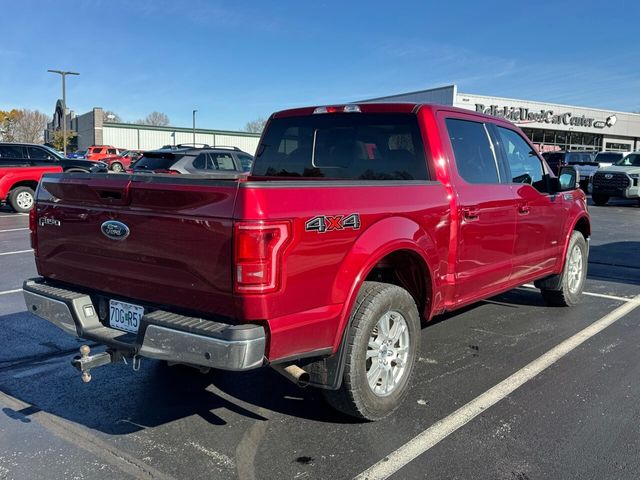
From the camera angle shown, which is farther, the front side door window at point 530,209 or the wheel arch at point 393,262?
the front side door window at point 530,209

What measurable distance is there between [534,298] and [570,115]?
4388 centimetres

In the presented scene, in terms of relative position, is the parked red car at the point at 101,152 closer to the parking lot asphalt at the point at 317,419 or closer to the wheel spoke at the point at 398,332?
the parking lot asphalt at the point at 317,419

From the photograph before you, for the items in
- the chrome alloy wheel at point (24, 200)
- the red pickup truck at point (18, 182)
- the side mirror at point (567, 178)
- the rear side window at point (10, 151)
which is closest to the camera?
the side mirror at point (567, 178)

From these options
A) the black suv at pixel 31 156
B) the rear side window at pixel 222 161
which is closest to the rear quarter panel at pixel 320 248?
the rear side window at pixel 222 161

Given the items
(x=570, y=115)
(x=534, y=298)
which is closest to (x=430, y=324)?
(x=534, y=298)

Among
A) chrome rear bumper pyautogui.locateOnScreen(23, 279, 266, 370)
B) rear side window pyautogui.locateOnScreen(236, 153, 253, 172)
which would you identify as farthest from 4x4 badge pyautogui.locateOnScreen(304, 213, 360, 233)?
rear side window pyautogui.locateOnScreen(236, 153, 253, 172)

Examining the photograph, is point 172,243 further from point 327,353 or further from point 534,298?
point 534,298

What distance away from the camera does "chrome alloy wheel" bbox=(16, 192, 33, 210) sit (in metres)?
15.6

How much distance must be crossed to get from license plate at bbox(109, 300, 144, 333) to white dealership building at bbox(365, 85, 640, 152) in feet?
114

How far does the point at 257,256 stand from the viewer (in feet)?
9.08

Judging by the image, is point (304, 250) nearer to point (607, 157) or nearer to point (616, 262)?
point (616, 262)

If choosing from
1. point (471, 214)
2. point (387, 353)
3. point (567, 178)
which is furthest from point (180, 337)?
point (567, 178)

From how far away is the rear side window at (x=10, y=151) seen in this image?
15.3m

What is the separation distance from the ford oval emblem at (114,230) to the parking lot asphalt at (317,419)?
120cm
